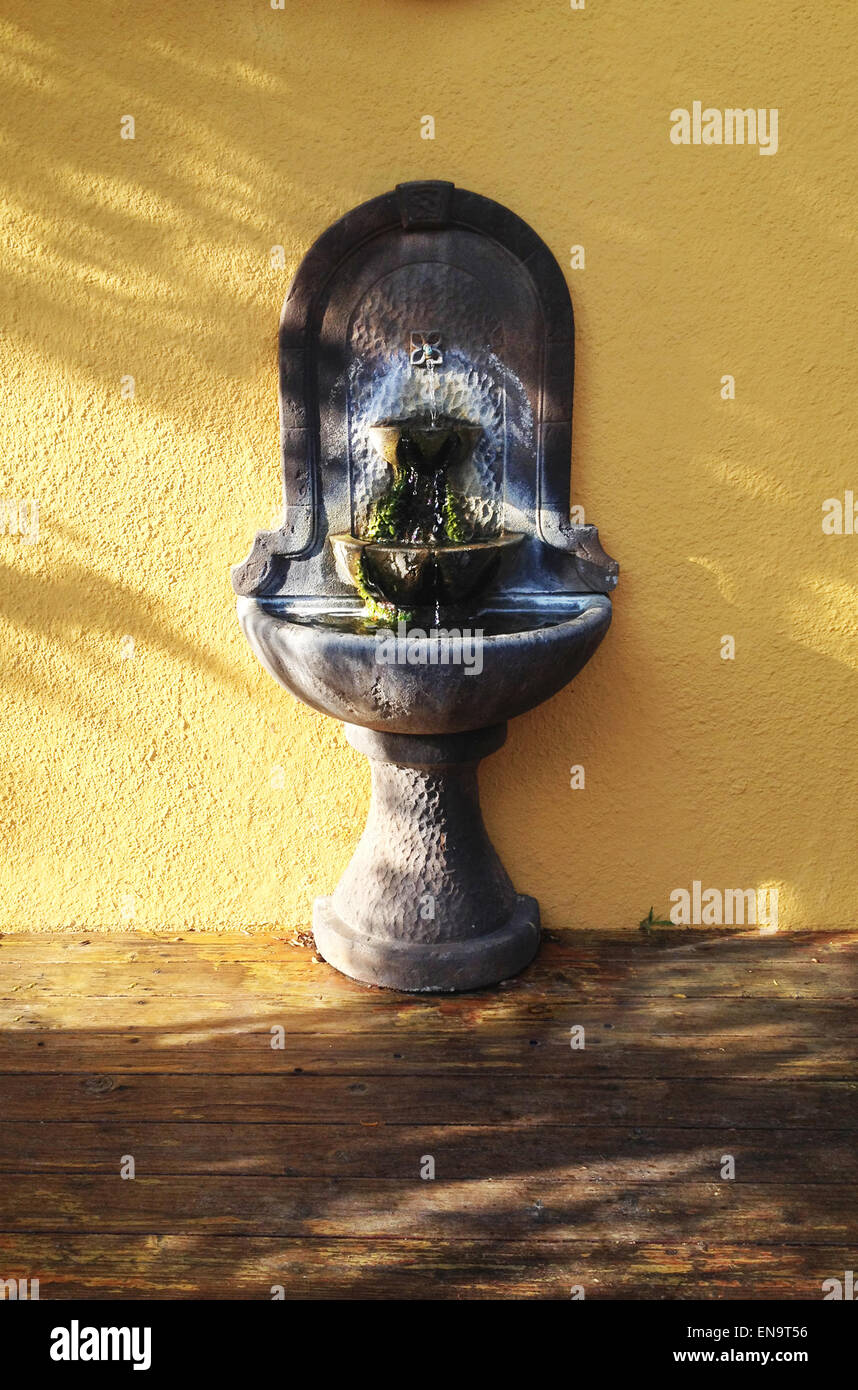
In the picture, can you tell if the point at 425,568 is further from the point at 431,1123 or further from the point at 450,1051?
the point at 431,1123

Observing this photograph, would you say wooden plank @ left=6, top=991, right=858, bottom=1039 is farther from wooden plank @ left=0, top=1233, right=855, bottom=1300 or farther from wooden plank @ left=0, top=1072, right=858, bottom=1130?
wooden plank @ left=0, top=1233, right=855, bottom=1300

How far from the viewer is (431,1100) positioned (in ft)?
8.25

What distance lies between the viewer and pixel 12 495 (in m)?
3.16

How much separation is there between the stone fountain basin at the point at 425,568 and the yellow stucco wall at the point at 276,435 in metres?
0.40

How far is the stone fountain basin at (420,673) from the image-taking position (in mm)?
2602

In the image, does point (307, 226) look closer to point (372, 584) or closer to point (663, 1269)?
point (372, 584)

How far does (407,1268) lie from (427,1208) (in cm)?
16

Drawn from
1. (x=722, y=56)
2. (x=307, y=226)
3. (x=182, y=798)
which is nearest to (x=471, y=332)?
(x=307, y=226)

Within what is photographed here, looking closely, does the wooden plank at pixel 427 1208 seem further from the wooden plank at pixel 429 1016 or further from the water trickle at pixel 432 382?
the water trickle at pixel 432 382

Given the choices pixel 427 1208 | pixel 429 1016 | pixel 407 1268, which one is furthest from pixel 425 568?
pixel 407 1268

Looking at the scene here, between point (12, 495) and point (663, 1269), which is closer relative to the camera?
point (663, 1269)

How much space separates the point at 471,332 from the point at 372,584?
82 centimetres

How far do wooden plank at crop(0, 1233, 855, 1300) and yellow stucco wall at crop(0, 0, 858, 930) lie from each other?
4.40 feet

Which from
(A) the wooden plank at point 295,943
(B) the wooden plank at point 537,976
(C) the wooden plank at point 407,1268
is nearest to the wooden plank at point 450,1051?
(B) the wooden plank at point 537,976
